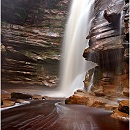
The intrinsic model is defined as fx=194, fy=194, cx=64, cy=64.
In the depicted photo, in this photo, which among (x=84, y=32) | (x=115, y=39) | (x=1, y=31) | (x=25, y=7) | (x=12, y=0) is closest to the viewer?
(x=115, y=39)

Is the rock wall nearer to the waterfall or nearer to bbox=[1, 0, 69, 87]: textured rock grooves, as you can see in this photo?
the waterfall

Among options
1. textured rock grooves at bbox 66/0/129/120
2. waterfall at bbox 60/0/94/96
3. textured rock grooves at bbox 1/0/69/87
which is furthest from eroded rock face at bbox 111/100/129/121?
textured rock grooves at bbox 1/0/69/87

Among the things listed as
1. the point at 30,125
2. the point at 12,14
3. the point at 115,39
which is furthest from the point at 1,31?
the point at 30,125

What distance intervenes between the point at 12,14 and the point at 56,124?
21.3 m

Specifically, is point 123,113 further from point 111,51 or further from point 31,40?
point 31,40

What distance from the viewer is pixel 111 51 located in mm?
12633

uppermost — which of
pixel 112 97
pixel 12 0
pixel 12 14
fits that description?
pixel 12 0

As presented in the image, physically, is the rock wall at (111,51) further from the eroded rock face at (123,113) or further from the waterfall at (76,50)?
the waterfall at (76,50)

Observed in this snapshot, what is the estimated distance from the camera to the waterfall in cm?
2069

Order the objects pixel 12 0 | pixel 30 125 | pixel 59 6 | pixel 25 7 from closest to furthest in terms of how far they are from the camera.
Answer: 1. pixel 30 125
2. pixel 12 0
3. pixel 25 7
4. pixel 59 6

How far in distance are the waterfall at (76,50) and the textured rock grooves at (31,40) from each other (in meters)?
1.32

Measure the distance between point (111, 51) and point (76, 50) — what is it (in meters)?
9.31

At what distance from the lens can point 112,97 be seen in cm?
1157

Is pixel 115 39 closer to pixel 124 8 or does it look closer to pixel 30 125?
pixel 124 8
